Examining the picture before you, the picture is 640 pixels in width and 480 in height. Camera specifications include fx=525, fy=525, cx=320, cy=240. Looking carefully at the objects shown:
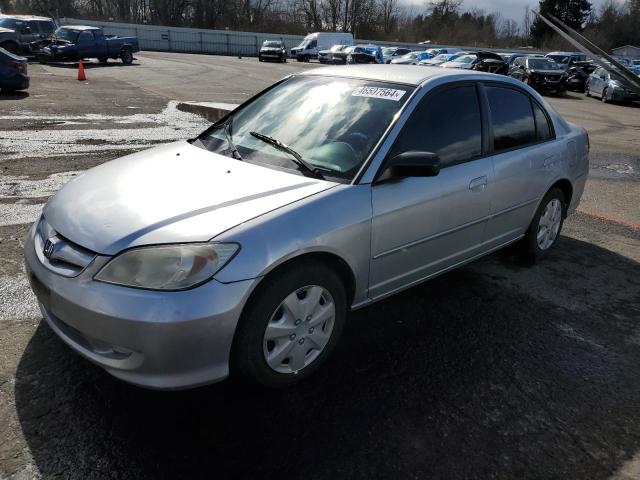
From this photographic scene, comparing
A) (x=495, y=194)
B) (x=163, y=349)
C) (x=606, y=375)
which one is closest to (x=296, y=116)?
(x=495, y=194)

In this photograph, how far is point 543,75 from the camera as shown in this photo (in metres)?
25.0

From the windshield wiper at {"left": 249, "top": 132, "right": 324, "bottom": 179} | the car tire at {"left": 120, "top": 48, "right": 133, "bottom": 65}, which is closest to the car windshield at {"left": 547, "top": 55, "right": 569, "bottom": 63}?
the car tire at {"left": 120, "top": 48, "right": 133, "bottom": 65}

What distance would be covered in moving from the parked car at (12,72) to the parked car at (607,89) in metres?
20.9

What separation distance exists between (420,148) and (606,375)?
5.89ft

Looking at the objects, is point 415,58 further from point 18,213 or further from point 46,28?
point 18,213

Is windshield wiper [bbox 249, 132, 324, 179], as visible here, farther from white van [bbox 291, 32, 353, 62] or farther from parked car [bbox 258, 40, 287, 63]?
white van [bbox 291, 32, 353, 62]

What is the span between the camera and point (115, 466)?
2.27m

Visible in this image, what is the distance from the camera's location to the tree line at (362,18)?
7075 cm

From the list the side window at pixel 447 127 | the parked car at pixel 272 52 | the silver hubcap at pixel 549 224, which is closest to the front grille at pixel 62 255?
the side window at pixel 447 127

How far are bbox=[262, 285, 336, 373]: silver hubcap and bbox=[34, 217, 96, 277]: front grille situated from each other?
3.06ft

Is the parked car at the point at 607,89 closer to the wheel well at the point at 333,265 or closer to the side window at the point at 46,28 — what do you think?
the wheel well at the point at 333,265

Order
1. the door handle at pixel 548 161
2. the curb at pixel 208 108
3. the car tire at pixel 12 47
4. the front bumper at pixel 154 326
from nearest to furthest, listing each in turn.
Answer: the front bumper at pixel 154 326
the door handle at pixel 548 161
the curb at pixel 208 108
the car tire at pixel 12 47

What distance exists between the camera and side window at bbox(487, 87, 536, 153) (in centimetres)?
400

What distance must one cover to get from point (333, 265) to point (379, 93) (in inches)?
50.9
